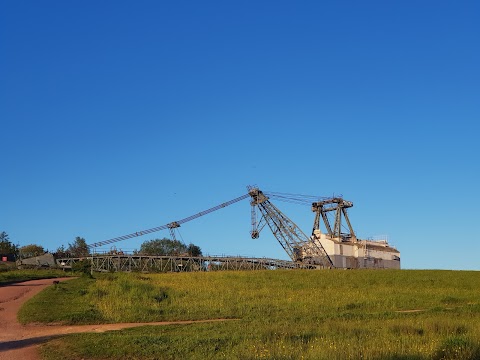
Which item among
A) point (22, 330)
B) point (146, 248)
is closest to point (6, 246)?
point (146, 248)

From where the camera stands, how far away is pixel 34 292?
36188 mm

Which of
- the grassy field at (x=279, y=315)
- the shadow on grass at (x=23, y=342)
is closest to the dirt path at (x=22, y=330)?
the shadow on grass at (x=23, y=342)

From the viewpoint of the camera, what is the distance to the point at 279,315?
92.4ft

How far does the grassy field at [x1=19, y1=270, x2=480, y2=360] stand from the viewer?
16064mm

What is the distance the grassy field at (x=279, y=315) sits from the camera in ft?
52.7

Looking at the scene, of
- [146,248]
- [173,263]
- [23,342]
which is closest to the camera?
[23,342]

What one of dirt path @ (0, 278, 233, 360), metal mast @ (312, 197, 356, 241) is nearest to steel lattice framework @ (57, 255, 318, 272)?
metal mast @ (312, 197, 356, 241)

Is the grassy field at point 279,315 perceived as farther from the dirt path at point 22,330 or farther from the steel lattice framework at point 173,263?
the steel lattice framework at point 173,263

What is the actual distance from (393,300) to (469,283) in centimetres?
1866

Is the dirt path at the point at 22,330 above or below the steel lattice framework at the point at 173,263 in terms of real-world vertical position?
below

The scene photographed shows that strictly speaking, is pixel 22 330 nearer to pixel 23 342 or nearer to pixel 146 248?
pixel 23 342

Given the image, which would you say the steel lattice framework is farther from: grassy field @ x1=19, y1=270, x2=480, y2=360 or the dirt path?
the dirt path

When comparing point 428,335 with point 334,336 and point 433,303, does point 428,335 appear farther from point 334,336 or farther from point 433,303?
point 433,303

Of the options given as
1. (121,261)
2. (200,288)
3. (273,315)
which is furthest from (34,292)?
(121,261)
